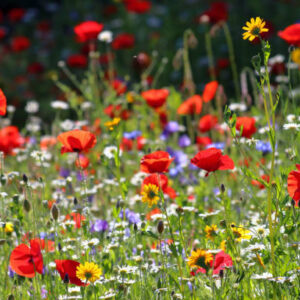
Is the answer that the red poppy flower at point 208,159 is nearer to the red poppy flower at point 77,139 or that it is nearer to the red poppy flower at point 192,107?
the red poppy flower at point 77,139

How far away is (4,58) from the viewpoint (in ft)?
22.3

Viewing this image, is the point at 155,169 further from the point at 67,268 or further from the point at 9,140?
Result: the point at 9,140

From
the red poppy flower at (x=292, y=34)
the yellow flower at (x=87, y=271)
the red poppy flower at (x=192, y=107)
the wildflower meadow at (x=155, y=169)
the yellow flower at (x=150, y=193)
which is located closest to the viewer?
the yellow flower at (x=87, y=271)

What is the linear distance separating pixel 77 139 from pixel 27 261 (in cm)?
41

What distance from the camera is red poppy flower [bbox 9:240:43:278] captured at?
1.59m

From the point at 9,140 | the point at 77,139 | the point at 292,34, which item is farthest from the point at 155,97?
the point at 77,139

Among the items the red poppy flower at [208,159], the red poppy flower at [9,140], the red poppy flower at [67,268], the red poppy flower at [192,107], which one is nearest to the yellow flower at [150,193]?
the red poppy flower at [208,159]

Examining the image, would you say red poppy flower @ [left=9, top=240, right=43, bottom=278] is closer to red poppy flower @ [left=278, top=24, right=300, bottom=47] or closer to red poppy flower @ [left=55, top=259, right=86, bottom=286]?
red poppy flower @ [left=55, top=259, right=86, bottom=286]

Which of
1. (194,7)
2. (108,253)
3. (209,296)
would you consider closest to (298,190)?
(209,296)

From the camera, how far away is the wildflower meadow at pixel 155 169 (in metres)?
1.66

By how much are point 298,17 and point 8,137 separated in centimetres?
405

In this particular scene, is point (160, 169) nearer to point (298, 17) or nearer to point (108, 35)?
point (108, 35)

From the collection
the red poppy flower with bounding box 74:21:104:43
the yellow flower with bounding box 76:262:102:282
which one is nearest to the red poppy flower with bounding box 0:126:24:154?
the red poppy flower with bounding box 74:21:104:43

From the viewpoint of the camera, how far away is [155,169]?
1.72 m
